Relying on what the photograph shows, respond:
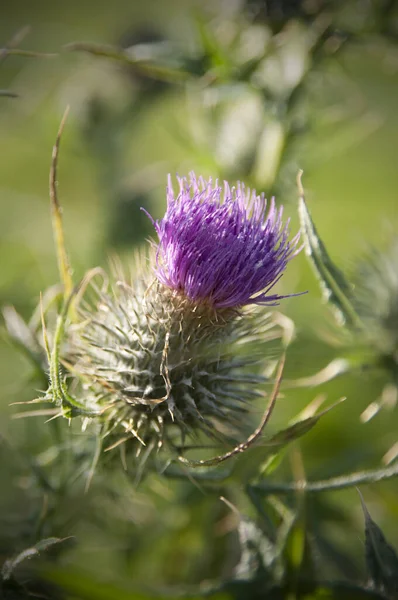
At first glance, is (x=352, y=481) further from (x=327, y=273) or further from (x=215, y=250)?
(x=215, y=250)

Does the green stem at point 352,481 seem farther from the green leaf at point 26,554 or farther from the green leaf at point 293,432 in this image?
the green leaf at point 26,554

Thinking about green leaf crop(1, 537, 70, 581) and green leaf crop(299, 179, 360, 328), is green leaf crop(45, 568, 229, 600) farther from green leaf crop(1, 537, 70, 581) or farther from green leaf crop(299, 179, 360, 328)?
green leaf crop(299, 179, 360, 328)

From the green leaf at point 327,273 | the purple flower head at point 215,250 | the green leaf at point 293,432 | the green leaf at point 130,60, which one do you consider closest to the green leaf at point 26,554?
the green leaf at point 293,432

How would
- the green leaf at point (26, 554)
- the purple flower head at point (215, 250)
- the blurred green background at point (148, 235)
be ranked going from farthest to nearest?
the blurred green background at point (148, 235) < the purple flower head at point (215, 250) < the green leaf at point (26, 554)

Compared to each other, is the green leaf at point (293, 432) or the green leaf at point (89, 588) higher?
the green leaf at point (293, 432)

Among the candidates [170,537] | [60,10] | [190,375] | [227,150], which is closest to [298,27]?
[227,150]

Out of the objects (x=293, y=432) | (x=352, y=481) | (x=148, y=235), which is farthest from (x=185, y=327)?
(x=148, y=235)

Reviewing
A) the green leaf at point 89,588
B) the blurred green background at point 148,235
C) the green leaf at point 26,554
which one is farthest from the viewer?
the blurred green background at point 148,235
